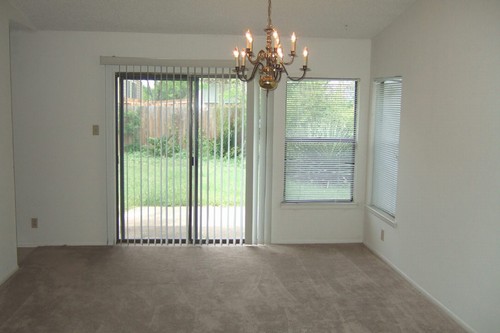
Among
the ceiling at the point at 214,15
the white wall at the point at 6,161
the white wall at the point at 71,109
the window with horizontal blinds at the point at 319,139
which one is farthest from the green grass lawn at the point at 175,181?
the ceiling at the point at 214,15

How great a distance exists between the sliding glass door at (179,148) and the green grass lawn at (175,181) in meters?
0.01

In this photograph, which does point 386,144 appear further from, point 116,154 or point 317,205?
point 116,154

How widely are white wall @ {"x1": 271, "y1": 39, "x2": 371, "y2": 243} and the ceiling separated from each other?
0.68ft

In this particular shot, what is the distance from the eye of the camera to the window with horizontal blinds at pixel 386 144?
15.6 ft

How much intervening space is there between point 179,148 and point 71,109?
124cm

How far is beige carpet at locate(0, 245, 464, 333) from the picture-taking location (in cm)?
347

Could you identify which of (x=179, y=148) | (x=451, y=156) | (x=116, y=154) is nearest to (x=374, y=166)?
(x=451, y=156)

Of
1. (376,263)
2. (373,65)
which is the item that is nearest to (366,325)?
(376,263)

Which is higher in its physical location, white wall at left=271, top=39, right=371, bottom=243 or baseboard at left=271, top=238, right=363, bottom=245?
white wall at left=271, top=39, right=371, bottom=243

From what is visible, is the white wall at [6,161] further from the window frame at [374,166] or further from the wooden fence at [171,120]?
the window frame at [374,166]

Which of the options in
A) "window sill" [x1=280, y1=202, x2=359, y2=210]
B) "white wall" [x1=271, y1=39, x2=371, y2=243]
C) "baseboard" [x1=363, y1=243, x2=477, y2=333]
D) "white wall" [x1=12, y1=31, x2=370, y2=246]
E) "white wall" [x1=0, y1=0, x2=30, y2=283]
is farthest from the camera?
"window sill" [x1=280, y1=202, x2=359, y2=210]

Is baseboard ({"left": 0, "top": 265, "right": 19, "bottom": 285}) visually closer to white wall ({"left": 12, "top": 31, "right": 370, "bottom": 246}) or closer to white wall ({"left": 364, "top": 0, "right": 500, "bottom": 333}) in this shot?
white wall ({"left": 12, "top": 31, "right": 370, "bottom": 246})

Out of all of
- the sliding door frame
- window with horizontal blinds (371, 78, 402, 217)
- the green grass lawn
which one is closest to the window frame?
window with horizontal blinds (371, 78, 402, 217)

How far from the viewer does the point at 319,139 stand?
5438 millimetres
